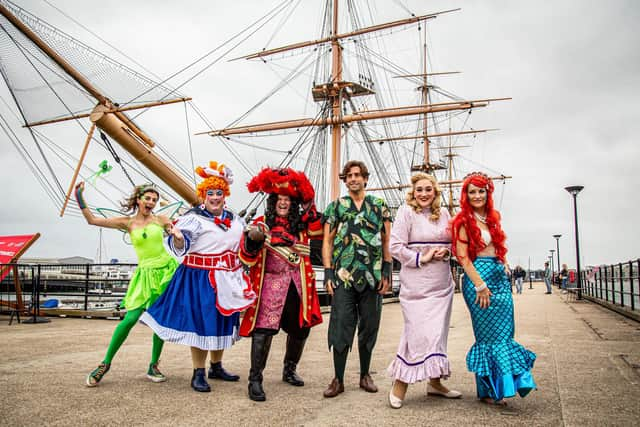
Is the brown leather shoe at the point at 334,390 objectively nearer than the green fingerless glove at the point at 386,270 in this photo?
Yes

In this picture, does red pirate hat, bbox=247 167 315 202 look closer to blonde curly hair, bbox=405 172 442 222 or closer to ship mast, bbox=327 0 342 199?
blonde curly hair, bbox=405 172 442 222

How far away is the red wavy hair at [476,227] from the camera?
3572mm

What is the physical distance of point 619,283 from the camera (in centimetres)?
1160

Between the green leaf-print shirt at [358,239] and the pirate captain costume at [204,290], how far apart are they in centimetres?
80

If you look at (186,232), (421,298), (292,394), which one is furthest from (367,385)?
(186,232)

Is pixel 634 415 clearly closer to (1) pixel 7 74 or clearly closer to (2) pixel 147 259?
(2) pixel 147 259

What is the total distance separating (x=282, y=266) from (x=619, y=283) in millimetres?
10405

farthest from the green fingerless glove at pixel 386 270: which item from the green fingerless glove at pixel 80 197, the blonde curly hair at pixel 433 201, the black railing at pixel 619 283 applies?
the black railing at pixel 619 283

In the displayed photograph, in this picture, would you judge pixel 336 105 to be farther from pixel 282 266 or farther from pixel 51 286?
pixel 282 266

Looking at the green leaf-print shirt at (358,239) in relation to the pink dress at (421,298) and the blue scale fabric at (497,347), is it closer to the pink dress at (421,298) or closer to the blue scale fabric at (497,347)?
the pink dress at (421,298)

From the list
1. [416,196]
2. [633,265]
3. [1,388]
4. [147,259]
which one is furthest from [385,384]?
[633,265]

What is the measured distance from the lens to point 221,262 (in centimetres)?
432

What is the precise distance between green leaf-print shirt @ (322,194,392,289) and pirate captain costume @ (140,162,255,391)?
0.80 m

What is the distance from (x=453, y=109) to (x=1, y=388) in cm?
2640
